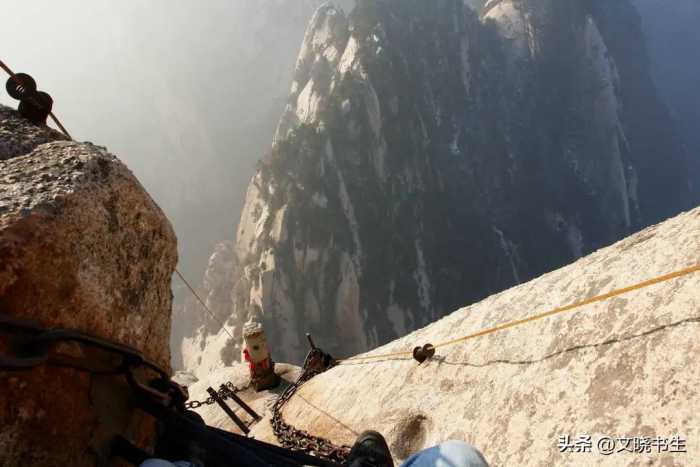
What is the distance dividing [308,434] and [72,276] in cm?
416

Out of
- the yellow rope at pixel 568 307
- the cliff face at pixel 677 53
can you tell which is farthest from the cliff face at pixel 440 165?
the yellow rope at pixel 568 307

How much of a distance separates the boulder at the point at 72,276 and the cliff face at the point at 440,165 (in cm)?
3569

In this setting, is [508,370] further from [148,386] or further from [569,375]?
[148,386]

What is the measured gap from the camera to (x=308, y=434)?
5.53 meters

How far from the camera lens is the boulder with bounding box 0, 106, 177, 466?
190cm

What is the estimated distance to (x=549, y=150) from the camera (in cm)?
5978

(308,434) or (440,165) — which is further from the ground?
(440,165)

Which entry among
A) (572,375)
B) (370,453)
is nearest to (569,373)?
(572,375)

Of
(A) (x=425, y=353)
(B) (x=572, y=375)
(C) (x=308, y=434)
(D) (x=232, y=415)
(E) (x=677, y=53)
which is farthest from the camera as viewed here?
(E) (x=677, y=53)

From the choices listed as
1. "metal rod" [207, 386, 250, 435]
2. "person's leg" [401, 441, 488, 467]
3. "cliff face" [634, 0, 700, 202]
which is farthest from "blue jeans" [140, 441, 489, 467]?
"cliff face" [634, 0, 700, 202]

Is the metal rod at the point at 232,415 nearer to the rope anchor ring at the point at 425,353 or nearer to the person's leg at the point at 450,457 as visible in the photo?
the rope anchor ring at the point at 425,353

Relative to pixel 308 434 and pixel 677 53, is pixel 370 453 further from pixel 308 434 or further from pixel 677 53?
pixel 677 53

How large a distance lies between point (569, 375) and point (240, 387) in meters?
10.6

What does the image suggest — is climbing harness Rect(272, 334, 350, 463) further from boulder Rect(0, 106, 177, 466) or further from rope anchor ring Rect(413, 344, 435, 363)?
boulder Rect(0, 106, 177, 466)
